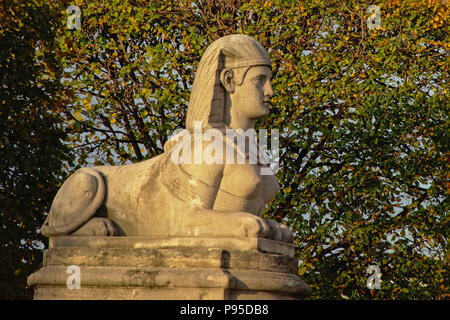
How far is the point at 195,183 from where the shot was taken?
760 centimetres

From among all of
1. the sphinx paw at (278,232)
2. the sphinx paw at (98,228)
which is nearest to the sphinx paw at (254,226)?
the sphinx paw at (278,232)

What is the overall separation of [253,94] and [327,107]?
274 inches

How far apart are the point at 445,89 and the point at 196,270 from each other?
29.0 ft

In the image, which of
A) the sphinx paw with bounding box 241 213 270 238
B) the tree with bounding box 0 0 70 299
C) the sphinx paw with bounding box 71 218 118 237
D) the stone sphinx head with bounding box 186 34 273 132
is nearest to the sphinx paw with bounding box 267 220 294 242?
the sphinx paw with bounding box 241 213 270 238

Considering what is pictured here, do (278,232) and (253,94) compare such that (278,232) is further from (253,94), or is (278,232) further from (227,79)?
(227,79)

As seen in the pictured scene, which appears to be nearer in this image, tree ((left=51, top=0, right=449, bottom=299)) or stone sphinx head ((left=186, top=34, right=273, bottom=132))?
stone sphinx head ((left=186, top=34, right=273, bottom=132))

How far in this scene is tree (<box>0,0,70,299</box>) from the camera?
500 inches

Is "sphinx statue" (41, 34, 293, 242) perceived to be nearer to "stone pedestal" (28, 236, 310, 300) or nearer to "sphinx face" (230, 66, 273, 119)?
"sphinx face" (230, 66, 273, 119)

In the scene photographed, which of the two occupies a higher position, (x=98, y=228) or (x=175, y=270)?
(x=98, y=228)

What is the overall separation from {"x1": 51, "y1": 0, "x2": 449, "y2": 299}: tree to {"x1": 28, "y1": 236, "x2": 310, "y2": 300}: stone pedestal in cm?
671

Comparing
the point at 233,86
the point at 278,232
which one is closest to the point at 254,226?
the point at 278,232

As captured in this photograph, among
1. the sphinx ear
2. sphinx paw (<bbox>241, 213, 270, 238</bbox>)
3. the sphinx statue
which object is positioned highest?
the sphinx ear
